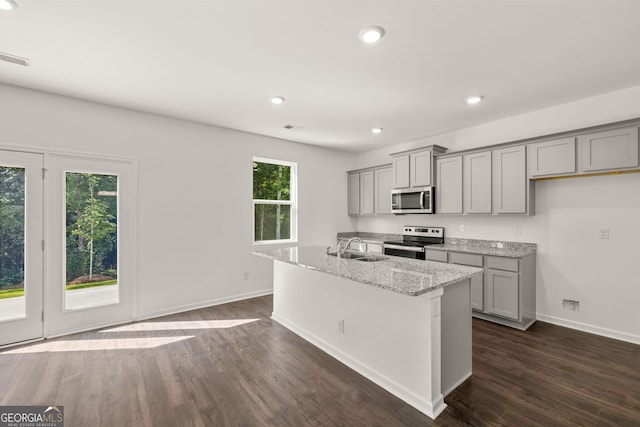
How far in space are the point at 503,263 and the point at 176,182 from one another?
4.41 metres

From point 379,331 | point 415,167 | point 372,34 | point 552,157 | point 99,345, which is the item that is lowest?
point 99,345

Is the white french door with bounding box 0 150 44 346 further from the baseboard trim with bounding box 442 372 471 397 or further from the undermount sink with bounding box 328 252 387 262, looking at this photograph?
the baseboard trim with bounding box 442 372 471 397

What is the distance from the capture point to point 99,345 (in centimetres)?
307

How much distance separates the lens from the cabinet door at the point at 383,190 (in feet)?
17.6

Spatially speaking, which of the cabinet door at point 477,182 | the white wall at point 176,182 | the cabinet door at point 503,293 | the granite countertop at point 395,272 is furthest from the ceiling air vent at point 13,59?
the cabinet door at point 503,293

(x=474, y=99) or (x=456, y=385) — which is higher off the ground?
(x=474, y=99)

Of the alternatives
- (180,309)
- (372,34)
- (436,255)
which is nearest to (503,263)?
(436,255)

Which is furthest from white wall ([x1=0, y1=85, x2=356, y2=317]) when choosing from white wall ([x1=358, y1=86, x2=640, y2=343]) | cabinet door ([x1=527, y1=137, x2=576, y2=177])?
white wall ([x1=358, y1=86, x2=640, y2=343])

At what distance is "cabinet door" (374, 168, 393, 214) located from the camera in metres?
5.37

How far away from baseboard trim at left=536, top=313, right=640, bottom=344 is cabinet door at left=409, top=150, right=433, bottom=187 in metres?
2.32

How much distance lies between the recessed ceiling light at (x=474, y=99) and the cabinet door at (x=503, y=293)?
2068mm

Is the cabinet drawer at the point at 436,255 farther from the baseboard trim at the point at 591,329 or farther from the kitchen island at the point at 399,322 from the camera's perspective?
the kitchen island at the point at 399,322

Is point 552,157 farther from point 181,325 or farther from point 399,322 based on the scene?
point 181,325

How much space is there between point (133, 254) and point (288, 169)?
2.83 meters
